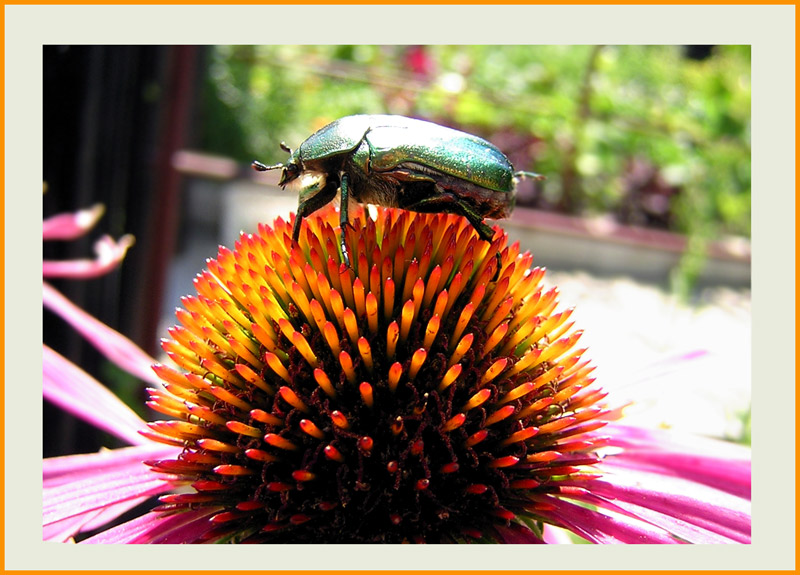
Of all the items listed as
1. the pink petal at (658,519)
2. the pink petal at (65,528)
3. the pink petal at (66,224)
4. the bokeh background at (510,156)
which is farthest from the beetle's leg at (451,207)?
the pink petal at (66,224)

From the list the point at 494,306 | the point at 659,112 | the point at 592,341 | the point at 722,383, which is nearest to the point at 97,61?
the point at 494,306

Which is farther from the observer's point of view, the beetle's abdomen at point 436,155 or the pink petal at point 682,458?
the pink petal at point 682,458

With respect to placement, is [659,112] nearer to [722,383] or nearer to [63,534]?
[722,383]

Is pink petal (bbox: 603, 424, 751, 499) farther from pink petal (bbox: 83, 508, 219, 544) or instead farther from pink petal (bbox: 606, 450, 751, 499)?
pink petal (bbox: 83, 508, 219, 544)

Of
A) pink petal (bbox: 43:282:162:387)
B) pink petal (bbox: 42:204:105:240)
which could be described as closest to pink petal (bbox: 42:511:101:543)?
pink petal (bbox: 43:282:162:387)

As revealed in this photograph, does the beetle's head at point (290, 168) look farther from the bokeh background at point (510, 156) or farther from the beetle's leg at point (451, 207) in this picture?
the bokeh background at point (510, 156)

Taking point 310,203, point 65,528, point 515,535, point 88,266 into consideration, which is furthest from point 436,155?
point 88,266

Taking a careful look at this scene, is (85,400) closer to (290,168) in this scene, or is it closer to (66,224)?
(290,168)
